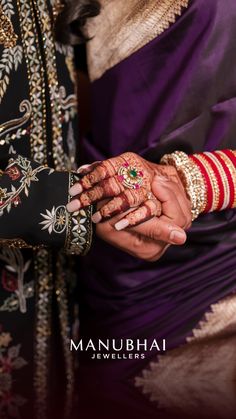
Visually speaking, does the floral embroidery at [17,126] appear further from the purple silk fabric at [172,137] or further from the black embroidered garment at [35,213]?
the purple silk fabric at [172,137]

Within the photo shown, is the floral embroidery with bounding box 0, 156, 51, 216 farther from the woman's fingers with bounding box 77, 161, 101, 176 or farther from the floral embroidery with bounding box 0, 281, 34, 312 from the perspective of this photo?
the floral embroidery with bounding box 0, 281, 34, 312

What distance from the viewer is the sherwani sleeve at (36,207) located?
909mm

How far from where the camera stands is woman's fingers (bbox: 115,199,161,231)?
34.6 inches

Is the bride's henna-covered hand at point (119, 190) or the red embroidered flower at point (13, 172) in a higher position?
the red embroidered flower at point (13, 172)

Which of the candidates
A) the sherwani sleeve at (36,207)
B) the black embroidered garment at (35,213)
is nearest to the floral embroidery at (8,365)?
the black embroidered garment at (35,213)

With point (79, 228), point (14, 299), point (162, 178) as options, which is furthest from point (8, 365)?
point (162, 178)

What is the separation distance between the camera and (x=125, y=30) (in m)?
1.03

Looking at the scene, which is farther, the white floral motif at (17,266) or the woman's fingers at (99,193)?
the white floral motif at (17,266)

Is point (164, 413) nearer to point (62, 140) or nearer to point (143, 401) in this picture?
point (143, 401)

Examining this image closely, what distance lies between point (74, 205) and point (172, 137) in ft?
0.63

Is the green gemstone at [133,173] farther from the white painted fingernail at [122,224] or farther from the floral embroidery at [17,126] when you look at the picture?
the floral embroidery at [17,126]

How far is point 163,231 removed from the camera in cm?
90

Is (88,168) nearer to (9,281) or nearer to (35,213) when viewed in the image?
(35,213)

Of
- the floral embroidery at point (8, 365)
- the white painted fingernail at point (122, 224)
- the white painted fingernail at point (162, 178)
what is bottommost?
the floral embroidery at point (8, 365)
